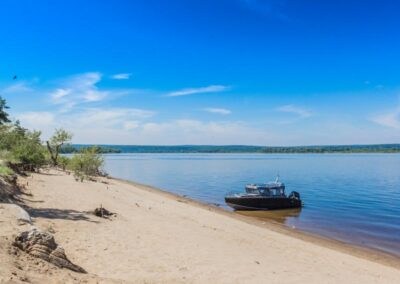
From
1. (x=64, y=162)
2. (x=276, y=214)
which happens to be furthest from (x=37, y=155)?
(x=276, y=214)

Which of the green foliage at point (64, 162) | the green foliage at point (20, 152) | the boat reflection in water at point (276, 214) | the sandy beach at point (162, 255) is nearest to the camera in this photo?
the sandy beach at point (162, 255)

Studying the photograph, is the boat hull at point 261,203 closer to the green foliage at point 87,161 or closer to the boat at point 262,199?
the boat at point 262,199

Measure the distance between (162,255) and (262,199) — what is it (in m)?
26.9

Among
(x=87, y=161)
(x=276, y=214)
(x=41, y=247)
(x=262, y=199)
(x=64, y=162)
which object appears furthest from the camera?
(x=64, y=162)

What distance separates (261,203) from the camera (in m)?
38.0

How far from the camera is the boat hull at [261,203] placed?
37.6 metres

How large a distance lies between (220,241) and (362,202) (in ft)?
99.0

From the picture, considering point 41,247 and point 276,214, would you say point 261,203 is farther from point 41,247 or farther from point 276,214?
point 41,247

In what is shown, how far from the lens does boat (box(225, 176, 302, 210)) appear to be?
3762cm

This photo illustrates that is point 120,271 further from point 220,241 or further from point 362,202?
point 362,202

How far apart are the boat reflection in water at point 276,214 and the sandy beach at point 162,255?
13.3 m

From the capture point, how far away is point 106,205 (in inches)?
834

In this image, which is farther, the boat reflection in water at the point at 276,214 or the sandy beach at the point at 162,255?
the boat reflection in water at the point at 276,214

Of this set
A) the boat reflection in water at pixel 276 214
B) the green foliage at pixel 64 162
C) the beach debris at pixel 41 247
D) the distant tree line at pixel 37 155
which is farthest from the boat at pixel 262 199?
the beach debris at pixel 41 247
